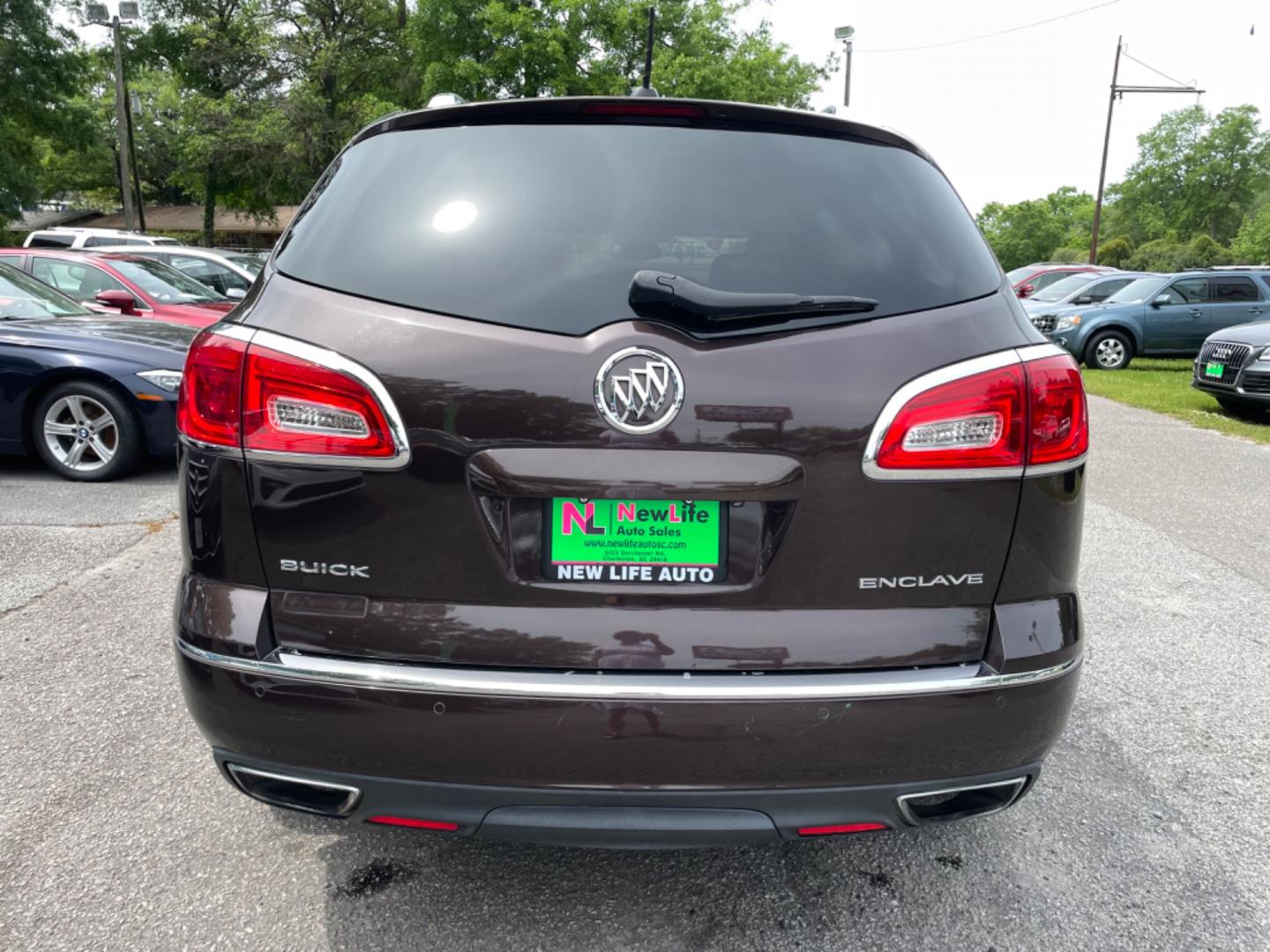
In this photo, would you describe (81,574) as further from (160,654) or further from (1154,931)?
(1154,931)

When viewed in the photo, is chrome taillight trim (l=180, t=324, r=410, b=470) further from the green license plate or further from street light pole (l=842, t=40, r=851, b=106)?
street light pole (l=842, t=40, r=851, b=106)

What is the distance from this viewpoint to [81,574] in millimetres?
4504

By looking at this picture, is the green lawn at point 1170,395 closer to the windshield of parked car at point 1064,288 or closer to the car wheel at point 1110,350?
the car wheel at point 1110,350

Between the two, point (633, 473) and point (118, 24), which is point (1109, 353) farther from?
point (118, 24)

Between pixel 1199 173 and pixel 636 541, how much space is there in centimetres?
9123

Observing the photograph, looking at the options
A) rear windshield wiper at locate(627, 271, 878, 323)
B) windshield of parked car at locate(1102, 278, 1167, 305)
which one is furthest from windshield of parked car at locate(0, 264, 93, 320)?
windshield of parked car at locate(1102, 278, 1167, 305)

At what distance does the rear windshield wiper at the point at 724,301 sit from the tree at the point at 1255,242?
248ft

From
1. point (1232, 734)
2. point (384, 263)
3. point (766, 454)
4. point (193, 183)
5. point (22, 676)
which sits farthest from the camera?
point (193, 183)

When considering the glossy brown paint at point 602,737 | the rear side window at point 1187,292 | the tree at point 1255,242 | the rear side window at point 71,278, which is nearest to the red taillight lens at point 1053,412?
the glossy brown paint at point 602,737

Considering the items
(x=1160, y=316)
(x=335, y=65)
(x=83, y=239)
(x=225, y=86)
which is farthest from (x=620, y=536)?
(x=225, y=86)

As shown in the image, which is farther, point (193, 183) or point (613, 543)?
point (193, 183)

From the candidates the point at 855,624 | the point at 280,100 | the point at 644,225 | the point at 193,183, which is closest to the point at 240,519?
the point at 644,225

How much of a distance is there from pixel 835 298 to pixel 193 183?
44189 millimetres

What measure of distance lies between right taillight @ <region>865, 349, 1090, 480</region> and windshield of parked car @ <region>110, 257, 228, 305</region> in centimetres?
945
